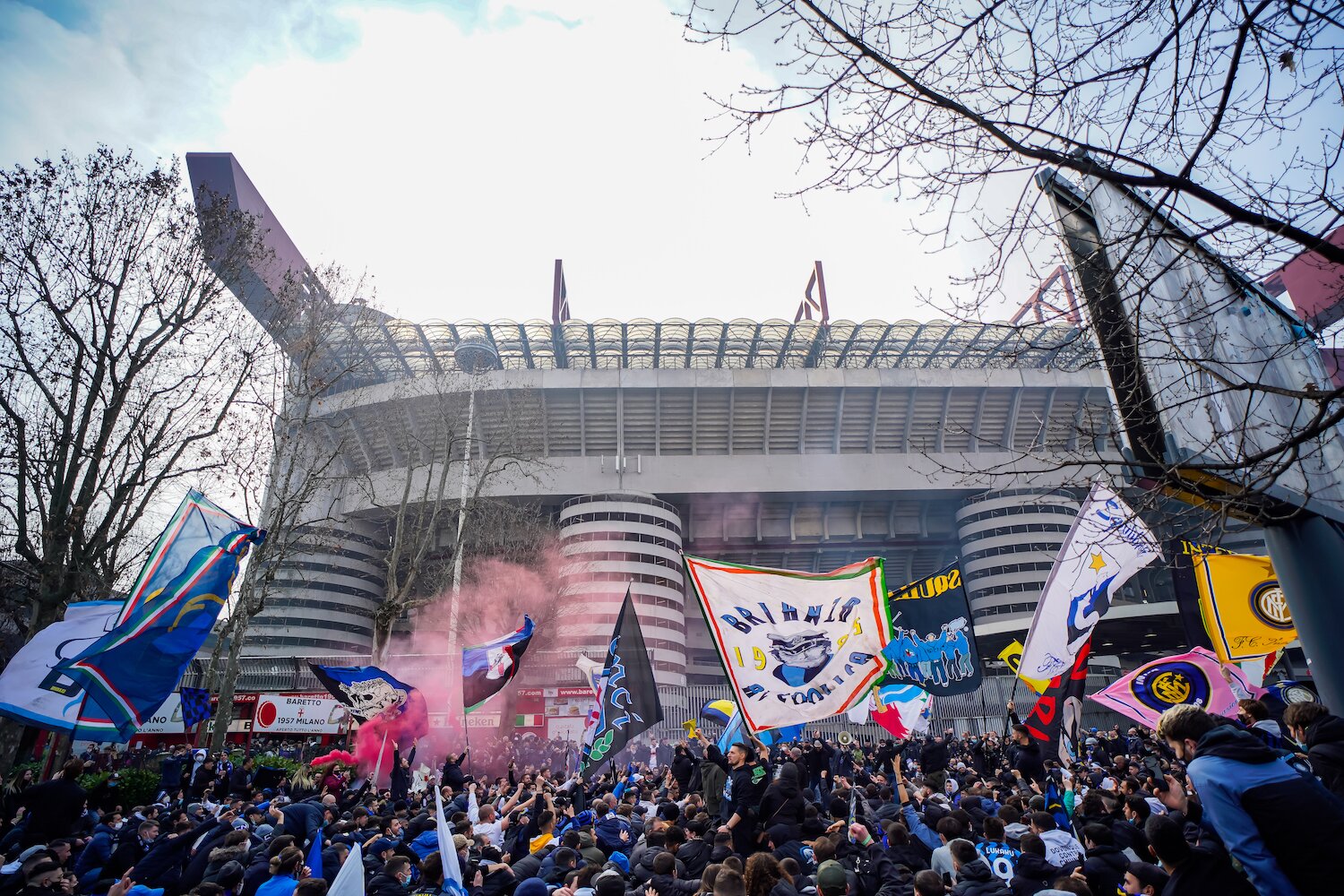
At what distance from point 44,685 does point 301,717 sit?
64.7 feet

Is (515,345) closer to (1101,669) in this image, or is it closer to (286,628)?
(286,628)

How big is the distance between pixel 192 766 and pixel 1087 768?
15.9 meters

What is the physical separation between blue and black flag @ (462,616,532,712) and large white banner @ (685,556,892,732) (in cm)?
488

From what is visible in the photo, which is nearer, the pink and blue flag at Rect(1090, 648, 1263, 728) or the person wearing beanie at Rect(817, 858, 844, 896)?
the person wearing beanie at Rect(817, 858, 844, 896)

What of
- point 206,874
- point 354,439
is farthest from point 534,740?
point 354,439

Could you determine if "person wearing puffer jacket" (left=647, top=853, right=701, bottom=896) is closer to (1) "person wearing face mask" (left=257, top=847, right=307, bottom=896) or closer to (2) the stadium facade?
(1) "person wearing face mask" (left=257, top=847, right=307, bottom=896)

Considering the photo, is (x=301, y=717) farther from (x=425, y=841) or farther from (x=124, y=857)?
(x=425, y=841)

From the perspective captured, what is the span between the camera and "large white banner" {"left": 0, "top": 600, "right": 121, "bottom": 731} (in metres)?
8.86

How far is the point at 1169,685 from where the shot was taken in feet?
34.7

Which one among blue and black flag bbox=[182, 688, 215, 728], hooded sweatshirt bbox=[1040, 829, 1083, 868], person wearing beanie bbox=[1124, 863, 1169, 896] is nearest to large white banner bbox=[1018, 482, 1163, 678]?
hooded sweatshirt bbox=[1040, 829, 1083, 868]

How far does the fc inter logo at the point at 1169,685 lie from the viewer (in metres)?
10.5

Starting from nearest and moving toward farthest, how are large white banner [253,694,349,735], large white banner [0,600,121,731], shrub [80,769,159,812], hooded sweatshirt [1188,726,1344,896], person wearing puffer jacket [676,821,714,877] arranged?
hooded sweatshirt [1188,726,1344,896]
person wearing puffer jacket [676,821,714,877]
large white banner [0,600,121,731]
shrub [80,769,159,812]
large white banner [253,694,349,735]

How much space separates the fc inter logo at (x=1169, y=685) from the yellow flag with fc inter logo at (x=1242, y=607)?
149cm

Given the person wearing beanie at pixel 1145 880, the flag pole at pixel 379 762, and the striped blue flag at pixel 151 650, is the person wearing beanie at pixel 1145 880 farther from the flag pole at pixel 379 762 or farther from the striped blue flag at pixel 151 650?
the flag pole at pixel 379 762
